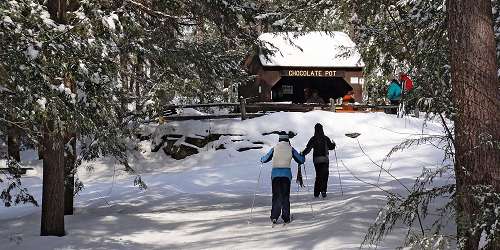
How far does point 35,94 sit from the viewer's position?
7.27m

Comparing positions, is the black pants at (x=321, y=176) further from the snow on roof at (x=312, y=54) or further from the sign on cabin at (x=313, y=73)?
the sign on cabin at (x=313, y=73)

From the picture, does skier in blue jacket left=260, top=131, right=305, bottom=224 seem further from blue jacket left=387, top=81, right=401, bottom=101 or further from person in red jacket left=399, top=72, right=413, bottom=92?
blue jacket left=387, top=81, right=401, bottom=101

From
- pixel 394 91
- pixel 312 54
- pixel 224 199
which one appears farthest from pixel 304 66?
pixel 224 199

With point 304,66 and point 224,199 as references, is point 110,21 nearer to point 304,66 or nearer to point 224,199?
point 224,199

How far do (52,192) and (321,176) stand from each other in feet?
18.8

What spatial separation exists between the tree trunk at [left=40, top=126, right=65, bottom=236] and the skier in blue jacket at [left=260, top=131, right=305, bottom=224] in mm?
3695

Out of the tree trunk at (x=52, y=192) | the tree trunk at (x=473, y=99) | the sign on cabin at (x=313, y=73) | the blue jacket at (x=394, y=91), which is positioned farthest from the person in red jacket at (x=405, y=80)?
the sign on cabin at (x=313, y=73)

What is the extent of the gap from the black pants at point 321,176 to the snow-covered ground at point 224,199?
0.34m

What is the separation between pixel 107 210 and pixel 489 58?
10173 mm

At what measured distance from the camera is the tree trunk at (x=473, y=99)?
534 cm

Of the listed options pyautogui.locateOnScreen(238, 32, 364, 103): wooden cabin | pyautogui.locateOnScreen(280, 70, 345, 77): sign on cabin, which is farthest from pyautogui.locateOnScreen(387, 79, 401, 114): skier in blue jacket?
pyautogui.locateOnScreen(280, 70, 345, 77): sign on cabin

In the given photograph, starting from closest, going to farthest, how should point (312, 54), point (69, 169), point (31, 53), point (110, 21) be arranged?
point (31, 53) < point (110, 21) < point (69, 169) < point (312, 54)

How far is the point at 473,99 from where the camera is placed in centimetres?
545

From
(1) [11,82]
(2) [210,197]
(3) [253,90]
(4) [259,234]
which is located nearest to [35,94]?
(1) [11,82]
